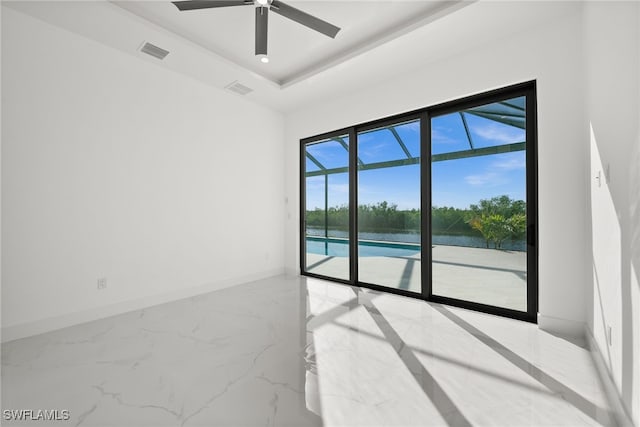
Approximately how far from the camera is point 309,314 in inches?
115

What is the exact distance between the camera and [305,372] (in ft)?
6.12

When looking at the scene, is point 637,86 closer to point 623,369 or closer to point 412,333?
point 623,369

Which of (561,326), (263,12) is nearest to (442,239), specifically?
(561,326)

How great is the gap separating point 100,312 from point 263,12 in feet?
10.3

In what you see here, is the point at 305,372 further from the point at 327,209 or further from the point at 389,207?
the point at 327,209

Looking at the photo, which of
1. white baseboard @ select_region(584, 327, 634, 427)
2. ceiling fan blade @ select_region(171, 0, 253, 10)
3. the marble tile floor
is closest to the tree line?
the marble tile floor

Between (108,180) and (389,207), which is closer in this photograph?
(108,180)

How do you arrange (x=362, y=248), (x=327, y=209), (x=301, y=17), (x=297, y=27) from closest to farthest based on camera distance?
1. (x=301, y=17)
2. (x=297, y=27)
3. (x=362, y=248)
4. (x=327, y=209)

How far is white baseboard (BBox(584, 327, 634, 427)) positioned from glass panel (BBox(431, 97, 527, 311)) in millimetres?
722

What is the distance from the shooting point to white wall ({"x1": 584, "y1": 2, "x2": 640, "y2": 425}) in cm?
134

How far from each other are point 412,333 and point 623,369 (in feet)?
4.20

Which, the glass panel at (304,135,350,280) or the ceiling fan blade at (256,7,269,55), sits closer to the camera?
the ceiling fan blade at (256,7,269,55)

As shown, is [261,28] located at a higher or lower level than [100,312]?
higher

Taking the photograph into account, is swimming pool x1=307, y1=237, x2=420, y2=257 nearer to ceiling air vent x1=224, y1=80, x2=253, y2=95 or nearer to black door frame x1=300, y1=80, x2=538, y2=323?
black door frame x1=300, y1=80, x2=538, y2=323
